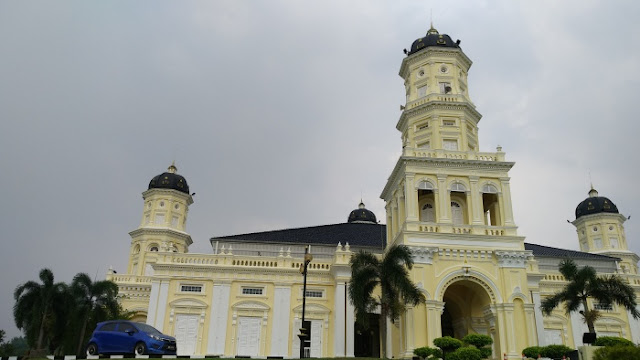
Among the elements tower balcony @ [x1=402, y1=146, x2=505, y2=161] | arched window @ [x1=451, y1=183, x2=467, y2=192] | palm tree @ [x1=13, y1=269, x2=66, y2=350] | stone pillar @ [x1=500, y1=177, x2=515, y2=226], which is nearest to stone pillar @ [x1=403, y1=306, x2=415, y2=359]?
arched window @ [x1=451, y1=183, x2=467, y2=192]

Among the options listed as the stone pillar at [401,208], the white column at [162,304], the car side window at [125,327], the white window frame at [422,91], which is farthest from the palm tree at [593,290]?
the white column at [162,304]

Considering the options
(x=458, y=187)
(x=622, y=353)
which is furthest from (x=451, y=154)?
(x=622, y=353)

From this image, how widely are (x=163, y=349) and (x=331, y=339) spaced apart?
57.7 ft

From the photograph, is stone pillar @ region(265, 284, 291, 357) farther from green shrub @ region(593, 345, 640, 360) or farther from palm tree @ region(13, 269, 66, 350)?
green shrub @ region(593, 345, 640, 360)

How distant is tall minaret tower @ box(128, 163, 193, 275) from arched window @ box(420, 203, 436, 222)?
2751 centimetres

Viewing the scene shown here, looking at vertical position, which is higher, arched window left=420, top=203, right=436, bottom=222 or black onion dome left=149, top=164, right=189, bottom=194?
black onion dome left=149, top=164, right=189, bottom=194

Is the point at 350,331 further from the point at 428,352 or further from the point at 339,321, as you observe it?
the point at 428,352

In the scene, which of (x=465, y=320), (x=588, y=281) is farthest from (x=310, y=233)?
(x=588, y=281)

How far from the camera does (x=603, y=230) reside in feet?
197

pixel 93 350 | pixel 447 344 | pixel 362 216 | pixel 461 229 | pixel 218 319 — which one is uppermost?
pixel 362 216

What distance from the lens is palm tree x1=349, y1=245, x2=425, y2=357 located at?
27.5 m

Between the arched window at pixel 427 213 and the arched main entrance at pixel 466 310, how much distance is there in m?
4.95

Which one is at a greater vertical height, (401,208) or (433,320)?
(401,208)

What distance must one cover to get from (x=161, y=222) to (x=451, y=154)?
33.5m
